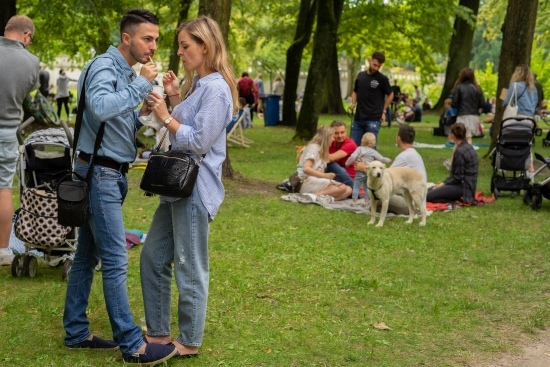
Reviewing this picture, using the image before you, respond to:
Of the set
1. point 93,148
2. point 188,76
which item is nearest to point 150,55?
point 188,76

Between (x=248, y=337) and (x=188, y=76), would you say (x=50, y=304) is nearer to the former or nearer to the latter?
(x=248, y=337)

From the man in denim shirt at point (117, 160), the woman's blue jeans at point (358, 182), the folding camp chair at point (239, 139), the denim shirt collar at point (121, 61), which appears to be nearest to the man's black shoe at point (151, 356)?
the man in denim shirt at point (117, 160)

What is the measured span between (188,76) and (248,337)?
1.84m

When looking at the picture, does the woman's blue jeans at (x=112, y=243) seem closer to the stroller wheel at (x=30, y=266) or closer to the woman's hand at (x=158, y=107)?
the woman's hand at (x=158, y=107)

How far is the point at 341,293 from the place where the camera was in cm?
746

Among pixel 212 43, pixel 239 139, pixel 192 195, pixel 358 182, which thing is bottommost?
Result: pixel 239 139

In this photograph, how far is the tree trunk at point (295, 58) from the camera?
25922mm

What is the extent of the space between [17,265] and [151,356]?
2.86 meters

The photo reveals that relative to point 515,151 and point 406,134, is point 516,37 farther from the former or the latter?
point 406,134

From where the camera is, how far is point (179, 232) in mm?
5301

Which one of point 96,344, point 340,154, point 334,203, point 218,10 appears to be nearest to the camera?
point 96,344

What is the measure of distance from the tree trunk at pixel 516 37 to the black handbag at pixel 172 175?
42.4 ft

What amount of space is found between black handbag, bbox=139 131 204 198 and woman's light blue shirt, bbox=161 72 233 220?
8 cm

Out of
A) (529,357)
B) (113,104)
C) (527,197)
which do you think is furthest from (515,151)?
(113,104)
